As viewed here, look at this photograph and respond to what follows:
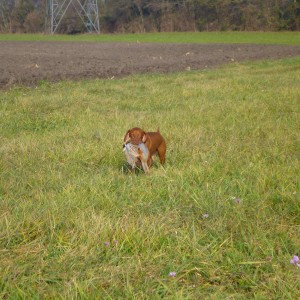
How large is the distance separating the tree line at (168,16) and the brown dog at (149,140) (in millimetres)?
46135

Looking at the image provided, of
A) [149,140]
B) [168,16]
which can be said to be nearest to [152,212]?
[149,140]

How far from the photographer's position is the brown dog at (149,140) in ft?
12.8

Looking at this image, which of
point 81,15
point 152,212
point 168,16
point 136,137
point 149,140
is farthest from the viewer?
point 81,15

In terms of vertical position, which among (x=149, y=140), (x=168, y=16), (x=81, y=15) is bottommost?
(x=149, y=140)

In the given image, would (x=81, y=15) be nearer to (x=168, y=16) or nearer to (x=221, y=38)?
(x=168, y=16)

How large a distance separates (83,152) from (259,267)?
2.64 meters

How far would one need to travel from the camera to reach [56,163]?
4.59 meters

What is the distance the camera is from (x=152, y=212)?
327 cm

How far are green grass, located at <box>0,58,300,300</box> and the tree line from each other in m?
44.8

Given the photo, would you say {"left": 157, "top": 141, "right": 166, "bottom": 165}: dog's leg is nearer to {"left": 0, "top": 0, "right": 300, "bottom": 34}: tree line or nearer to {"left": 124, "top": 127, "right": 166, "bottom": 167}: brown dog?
{"left": 124, "top": 127, "right": 166, "bottom": 167}: brown dog

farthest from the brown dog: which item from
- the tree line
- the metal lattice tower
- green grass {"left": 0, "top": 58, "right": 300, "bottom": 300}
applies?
the metal lattice tower

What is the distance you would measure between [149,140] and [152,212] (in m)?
0.95

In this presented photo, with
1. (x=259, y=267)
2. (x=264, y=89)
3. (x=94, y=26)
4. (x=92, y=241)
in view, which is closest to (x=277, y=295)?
(x=259, y=267)

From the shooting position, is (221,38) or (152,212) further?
(221,38)
